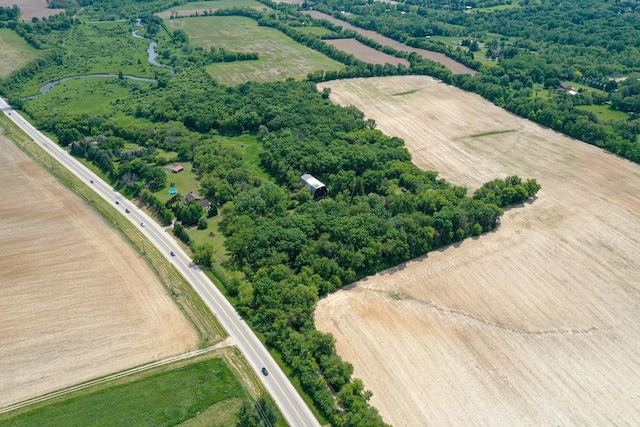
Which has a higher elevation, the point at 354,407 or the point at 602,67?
the point at 602,67

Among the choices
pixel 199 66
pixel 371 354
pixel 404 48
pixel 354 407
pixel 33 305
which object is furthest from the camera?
pixel 404 48

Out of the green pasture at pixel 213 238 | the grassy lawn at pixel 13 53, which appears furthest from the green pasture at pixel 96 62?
the green pasture at pixel 213 238

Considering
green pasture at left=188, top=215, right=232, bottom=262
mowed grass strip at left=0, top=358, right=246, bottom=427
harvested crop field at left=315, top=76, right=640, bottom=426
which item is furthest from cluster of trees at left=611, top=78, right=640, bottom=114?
mowed grass strip at left=0, top=358, right=246, bottom=427

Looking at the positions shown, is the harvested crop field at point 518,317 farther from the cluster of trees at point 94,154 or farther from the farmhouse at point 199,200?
the cluster of trees at point 94,154

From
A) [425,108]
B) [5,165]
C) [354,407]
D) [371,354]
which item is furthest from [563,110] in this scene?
[5,165]

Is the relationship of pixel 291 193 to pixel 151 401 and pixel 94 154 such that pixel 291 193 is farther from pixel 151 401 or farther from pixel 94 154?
pixel 151 401

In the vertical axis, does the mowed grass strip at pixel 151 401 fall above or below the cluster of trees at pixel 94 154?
above

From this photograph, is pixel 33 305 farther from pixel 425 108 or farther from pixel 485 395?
pixel 425 108

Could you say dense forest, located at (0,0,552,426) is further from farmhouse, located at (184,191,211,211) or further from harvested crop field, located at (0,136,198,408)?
harvested crop field, located at (0,136,198,408)
